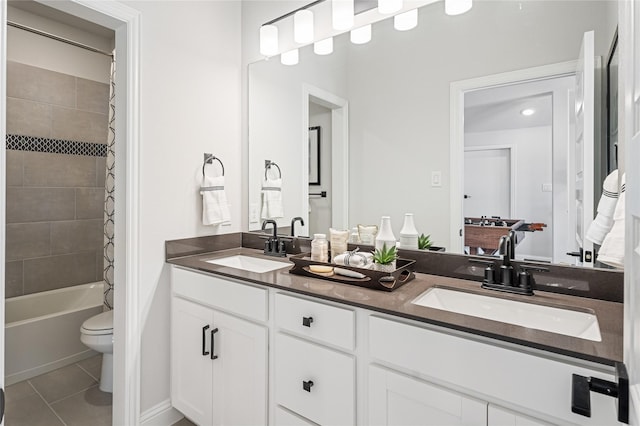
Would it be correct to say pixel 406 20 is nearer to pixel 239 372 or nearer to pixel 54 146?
pixel 239 372

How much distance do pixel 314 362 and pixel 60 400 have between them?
6.08ft

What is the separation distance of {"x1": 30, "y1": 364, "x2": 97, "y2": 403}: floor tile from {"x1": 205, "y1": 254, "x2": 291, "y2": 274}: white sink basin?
1.33 meters

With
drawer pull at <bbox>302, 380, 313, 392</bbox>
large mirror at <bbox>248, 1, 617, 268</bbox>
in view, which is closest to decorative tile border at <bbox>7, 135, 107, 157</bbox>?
large mirror at <bbox>248, 1, 617, 268</bbox>

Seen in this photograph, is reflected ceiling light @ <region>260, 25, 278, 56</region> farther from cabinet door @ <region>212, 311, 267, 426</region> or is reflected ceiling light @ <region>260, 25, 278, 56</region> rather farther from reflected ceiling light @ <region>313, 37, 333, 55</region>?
cabinet door @ <region>212, 311, 267, 426</region>

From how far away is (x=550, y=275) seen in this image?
1330 millimetres

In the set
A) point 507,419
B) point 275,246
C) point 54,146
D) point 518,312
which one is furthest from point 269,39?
point 507,419

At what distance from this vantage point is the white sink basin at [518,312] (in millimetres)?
1108

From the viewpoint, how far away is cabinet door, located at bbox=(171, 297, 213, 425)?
5.62 feet

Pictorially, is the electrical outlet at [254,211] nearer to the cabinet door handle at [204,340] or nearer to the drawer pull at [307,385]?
the cabinet door handle at [204,340]

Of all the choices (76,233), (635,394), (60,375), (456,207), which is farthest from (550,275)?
(76,233)

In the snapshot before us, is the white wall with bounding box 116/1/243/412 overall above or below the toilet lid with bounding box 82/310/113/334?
above

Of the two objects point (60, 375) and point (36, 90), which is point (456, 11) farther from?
point (60, 375)

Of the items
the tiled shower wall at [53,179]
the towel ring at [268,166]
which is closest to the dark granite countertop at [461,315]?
the towel ring at [268,166]

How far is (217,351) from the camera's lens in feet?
5.45
